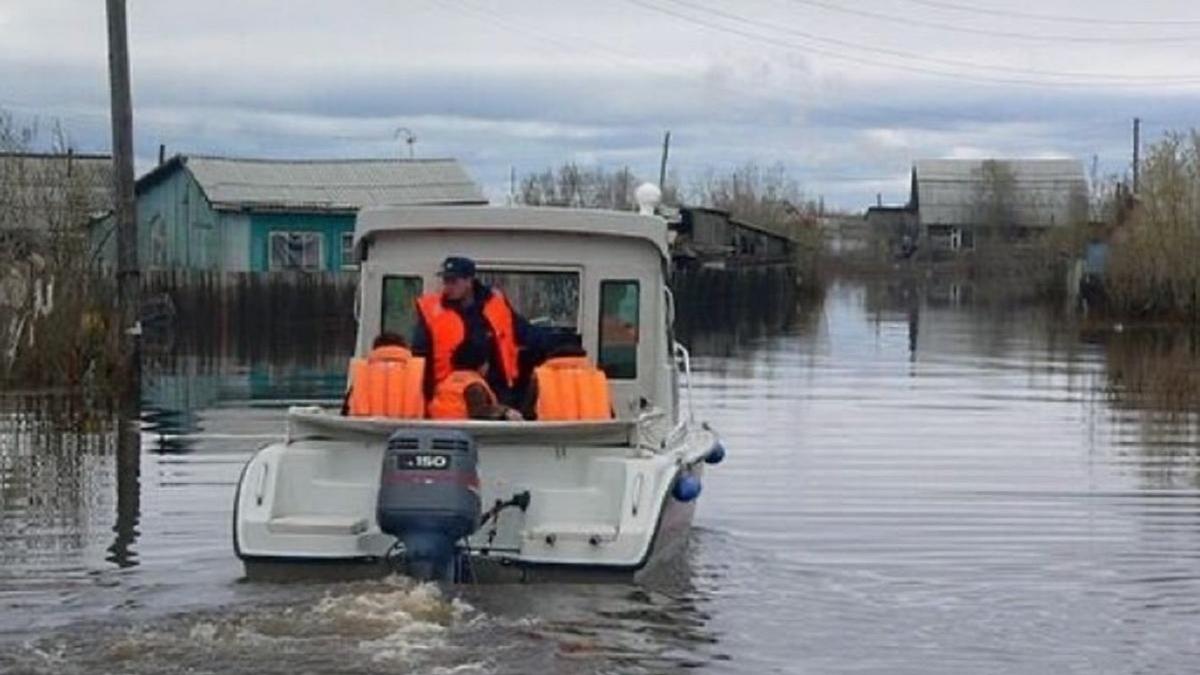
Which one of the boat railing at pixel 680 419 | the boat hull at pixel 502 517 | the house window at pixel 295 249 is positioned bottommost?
the boat hull at pixel 502 517

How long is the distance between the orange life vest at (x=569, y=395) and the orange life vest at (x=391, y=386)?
73 cm

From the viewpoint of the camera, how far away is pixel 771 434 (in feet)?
78.0

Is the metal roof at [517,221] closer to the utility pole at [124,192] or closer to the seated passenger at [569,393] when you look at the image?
the seated passenger at [569,393]

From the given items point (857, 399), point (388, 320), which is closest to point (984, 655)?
point (388, 320)

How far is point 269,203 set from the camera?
5569cm

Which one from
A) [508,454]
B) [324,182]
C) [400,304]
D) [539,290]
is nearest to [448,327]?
[508,454]

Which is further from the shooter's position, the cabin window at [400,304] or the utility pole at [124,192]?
the utility pole at [124,192]

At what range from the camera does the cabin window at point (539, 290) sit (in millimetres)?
14930

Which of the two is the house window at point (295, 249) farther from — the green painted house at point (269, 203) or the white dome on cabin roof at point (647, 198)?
the white dome on cabin roof at point (647, 198)

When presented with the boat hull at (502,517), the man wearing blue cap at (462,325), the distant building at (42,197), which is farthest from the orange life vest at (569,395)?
the distant building at (42,197)

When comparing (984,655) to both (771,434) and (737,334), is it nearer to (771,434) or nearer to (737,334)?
(771,434)

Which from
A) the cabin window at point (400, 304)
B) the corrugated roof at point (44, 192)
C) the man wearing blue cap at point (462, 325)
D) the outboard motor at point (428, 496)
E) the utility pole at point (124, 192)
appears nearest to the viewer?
the outboard motor at point (428, 496)

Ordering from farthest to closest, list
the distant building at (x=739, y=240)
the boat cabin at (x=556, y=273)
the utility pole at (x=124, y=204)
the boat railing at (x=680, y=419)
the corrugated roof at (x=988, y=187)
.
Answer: the corrugated roof at (x=988, y=187) < the distant building at (x=739, y=240) < the utility pole at (x=124, y=204) < the boat cabin at (x=556, y=273) < the boat railing at (x=680, y=419)

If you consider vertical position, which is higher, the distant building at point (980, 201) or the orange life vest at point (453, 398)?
the distant building at point (980, 201)
